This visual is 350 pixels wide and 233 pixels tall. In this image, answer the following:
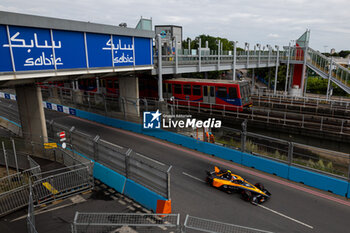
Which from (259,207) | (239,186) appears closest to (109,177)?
(239,186)

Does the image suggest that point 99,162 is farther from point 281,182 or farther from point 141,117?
point 281,182

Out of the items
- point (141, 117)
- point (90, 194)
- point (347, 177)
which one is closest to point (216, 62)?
point (141, 117)

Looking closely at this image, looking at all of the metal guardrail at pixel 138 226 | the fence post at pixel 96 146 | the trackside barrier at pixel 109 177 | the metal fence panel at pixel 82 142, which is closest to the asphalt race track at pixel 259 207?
the metal guardrail at pixel 138 226

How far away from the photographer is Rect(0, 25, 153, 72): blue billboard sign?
469 inches

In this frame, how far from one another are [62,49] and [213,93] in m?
13.3

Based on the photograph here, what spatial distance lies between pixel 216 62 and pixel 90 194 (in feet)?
75.9

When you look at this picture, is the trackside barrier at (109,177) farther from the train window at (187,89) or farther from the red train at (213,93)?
the train window at (187,89)

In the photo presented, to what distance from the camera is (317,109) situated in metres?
25.6

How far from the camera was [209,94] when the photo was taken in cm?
2300

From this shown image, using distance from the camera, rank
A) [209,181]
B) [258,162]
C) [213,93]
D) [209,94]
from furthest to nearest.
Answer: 1. [209,94]
2. [213,93]
3. [258,162]
4. [209,181]

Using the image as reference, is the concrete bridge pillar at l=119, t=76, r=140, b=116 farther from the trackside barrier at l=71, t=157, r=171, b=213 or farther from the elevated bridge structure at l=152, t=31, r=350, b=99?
the trackside barrier at l=71, t=157, r=171, b=213

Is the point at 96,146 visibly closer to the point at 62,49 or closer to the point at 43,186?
the point at 43,186

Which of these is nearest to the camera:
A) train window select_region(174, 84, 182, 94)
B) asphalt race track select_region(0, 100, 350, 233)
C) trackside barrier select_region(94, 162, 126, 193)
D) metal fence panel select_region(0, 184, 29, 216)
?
asphalt race track select_region(0, 100, 350, 233)

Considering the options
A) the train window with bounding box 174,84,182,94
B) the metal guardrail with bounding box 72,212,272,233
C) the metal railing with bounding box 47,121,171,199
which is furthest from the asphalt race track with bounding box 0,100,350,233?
the train window with bounding box 174,84,182,94
